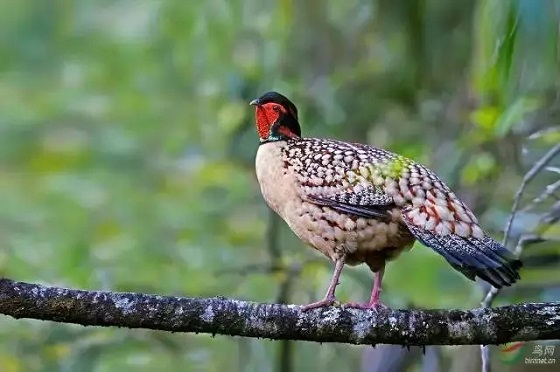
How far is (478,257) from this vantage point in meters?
2.77

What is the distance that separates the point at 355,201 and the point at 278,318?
56 centimetres

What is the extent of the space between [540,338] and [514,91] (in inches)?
33.3

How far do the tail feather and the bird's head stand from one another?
775mm

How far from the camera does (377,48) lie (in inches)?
240

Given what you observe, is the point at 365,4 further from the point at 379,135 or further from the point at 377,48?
the point at 379,135

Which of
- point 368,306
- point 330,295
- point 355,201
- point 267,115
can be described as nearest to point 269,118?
point 267,115

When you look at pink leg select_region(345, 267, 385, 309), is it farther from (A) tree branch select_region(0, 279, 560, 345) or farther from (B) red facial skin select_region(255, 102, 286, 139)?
(B) red facial skin select_region(255, 102, 286, 139)

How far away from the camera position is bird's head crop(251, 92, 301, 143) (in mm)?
3469

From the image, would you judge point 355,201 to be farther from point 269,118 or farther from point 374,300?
point 269,118

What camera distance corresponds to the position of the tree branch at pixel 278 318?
279cm

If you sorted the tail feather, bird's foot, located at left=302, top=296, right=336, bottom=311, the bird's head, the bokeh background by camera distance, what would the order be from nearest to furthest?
the tail feather → bird's foot, located at left=302, top=296, right=336, bottom=311 → the bird's head → the bokeh background

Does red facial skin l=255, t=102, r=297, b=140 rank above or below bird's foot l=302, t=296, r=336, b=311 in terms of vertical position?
above

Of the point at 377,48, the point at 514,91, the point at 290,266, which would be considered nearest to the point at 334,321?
the point at 514,91

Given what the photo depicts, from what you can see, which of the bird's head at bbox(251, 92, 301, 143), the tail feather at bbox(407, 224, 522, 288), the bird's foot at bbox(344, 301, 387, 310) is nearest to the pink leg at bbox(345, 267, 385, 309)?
the bird's foot at bbox(344, 301, 387, 310)
